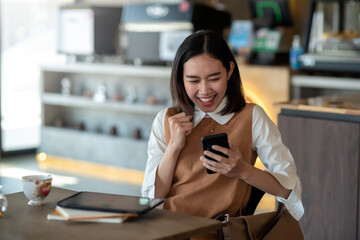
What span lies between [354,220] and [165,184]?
128cm

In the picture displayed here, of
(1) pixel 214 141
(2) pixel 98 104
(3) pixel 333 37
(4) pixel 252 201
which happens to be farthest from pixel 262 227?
(2) pixel 98 104

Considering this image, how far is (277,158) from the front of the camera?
2.03 m

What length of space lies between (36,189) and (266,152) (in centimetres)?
74

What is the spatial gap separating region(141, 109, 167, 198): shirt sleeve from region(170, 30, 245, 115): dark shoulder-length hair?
92 millimetres

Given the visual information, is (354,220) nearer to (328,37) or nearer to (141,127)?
(328,37)

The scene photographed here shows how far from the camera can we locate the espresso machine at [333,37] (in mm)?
4660

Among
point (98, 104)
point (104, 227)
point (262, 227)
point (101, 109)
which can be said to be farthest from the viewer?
point (101, 109)

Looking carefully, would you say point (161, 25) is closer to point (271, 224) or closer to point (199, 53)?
point (199, 53)

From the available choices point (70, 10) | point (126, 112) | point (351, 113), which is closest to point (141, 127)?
point (126, 112)

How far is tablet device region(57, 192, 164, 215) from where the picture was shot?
1.65 meters

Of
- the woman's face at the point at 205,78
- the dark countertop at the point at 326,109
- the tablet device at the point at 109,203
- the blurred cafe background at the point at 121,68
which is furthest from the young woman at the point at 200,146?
the blurred cafe background at the point at 121,68

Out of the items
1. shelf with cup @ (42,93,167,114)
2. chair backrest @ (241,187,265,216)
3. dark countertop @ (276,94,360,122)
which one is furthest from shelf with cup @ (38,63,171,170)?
chair backrest @ (241,187,265,216)

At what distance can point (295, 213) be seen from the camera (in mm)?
2037

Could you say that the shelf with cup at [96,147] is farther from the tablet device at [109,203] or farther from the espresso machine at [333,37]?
the tablet device at [109,203]
